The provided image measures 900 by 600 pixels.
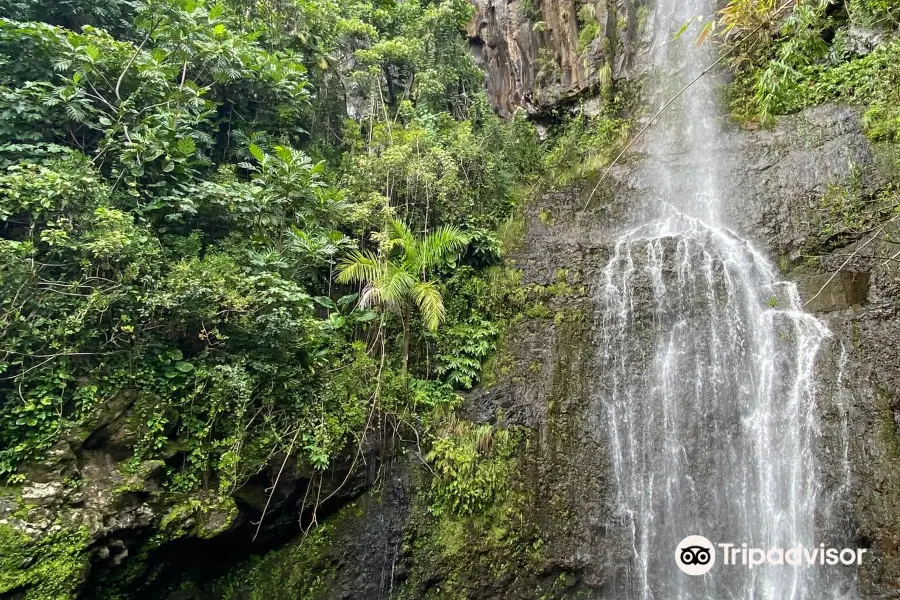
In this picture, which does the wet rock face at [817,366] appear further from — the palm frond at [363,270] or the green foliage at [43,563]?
the green foliage at [43,563]

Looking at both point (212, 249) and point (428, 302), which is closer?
point (212, 249)

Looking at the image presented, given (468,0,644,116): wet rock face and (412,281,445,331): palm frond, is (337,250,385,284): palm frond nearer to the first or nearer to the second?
(412,281,445,331): palm frond

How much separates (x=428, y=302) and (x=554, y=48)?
934cm

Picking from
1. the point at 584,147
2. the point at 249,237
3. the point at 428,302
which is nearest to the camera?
the point at 249,237

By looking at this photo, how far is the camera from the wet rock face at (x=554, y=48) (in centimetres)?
1202

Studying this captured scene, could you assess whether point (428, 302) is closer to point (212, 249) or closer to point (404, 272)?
point (404, 272)

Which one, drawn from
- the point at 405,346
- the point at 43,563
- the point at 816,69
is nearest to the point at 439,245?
the point at 405,346

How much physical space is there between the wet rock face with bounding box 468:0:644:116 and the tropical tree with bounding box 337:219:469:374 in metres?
6.60

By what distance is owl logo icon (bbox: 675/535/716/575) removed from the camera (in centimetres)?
602

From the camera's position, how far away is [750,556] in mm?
5875

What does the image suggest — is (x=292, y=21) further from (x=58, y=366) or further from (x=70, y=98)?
(x=58, y=366)

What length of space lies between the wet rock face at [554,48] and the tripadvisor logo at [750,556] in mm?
10142

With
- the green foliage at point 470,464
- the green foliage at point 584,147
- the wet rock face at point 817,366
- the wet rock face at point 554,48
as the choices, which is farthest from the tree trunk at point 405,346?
the wet rock face at point 554,48

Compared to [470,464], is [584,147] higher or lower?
higher
